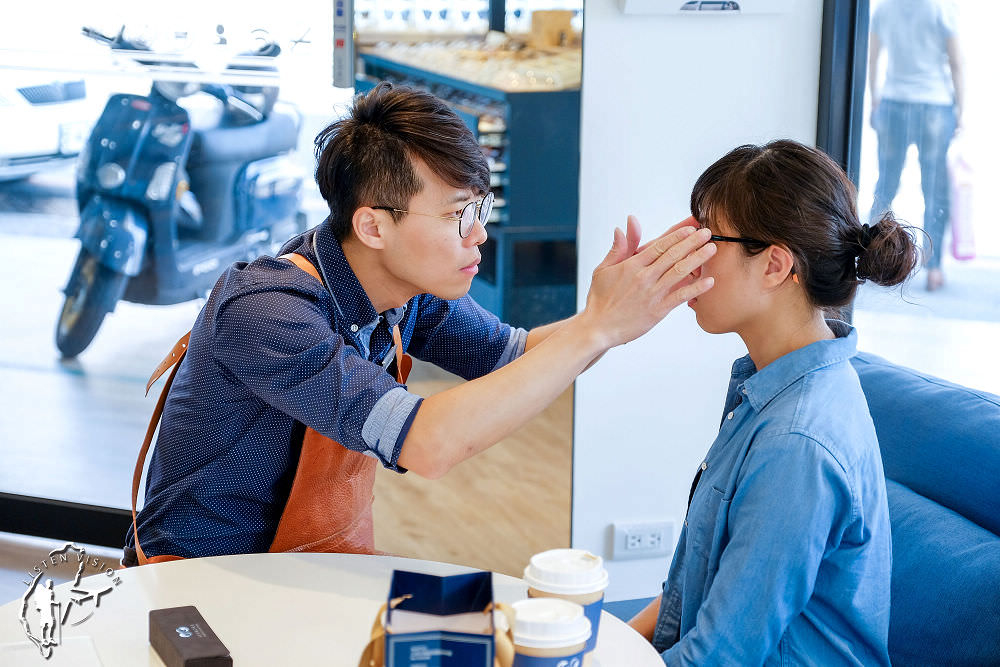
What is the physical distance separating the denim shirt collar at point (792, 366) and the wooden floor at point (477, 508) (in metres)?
1.36

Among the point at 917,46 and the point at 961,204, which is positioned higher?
the point at 917,46

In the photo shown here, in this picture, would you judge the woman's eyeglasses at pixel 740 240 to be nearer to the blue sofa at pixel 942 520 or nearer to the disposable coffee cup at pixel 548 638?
the blue sofa at pixel 942 520

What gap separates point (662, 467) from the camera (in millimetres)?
2889

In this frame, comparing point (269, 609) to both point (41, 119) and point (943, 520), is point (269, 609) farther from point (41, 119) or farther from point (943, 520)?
point (41, 119)

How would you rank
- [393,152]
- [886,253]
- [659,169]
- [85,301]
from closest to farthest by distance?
1. [886,253]
2. [393,152]
3. [659,169]
4. [85,301]

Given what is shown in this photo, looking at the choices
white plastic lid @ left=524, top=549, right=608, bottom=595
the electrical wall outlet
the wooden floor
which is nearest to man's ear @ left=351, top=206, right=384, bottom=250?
white plastic lid @ left=524, top=549, right=608, bottom=595

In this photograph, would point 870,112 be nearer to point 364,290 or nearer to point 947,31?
point 947,31

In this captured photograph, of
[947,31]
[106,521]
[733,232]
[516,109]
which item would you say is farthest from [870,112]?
[106,521]

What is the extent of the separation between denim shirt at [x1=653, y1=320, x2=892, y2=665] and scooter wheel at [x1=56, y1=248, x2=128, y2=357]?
7.60 feet

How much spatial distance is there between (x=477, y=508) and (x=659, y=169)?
1067 millimetres

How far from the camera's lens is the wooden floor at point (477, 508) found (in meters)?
2.93

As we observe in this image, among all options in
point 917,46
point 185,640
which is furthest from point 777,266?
point 917,46

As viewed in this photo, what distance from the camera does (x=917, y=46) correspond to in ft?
9.29

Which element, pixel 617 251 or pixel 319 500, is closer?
pixel 319 500
